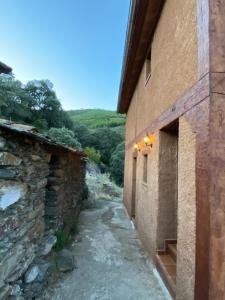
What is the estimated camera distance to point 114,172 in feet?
65.9

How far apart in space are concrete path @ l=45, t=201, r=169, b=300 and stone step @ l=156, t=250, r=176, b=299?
225 mm

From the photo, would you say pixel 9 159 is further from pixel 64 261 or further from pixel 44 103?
pixel 44 103

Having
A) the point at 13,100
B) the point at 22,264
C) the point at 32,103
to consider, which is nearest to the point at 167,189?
the point at 22,264

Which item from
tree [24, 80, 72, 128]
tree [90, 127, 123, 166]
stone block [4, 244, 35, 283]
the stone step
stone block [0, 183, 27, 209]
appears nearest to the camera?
stone block [0, 183, 27, 209]

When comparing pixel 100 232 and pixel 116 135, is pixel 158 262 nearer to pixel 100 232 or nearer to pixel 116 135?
pixel 100 232

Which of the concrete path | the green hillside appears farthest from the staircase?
the green hillside

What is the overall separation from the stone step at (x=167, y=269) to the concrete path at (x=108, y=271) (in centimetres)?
22

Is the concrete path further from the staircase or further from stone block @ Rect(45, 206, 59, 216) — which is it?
stone block @ Rect(45, 206, 59, 216)

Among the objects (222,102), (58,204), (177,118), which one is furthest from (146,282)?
(222,102)

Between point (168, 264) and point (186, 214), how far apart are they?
4.96ft

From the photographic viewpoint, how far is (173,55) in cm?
349

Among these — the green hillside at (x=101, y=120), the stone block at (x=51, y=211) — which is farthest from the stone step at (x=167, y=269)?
the green hillside at (x=101, y=120)

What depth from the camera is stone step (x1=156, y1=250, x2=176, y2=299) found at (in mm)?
3230

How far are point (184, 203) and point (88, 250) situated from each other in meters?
3.20
